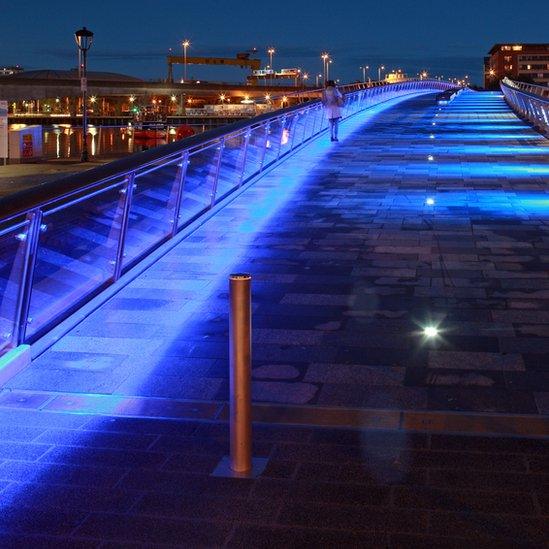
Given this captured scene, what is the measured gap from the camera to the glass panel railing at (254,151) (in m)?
15.2

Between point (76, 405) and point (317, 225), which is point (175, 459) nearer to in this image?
point (76, 405)

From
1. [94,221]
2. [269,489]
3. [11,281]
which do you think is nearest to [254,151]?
[94,221]

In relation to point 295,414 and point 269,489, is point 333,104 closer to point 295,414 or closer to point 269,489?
point 295,414

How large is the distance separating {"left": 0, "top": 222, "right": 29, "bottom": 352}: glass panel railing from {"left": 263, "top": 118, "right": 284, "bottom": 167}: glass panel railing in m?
11.2

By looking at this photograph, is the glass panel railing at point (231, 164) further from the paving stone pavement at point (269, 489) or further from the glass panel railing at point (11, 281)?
the paving stone pavement at point (269, 489)

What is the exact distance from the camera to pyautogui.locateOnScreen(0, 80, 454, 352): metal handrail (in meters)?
6.05

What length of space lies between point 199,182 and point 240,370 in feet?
25.8

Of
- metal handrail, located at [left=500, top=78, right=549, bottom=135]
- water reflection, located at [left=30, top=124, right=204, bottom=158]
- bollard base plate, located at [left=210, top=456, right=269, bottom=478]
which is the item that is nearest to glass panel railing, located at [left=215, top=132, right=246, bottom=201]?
bollard base plate, located at [left=210, top=456, right=269, bottom=478]

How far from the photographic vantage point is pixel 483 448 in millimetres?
4500

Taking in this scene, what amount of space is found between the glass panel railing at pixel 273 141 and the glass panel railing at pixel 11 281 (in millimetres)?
11155

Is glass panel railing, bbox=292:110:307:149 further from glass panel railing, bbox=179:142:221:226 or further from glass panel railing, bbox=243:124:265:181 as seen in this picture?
glass panel railing, bbox=179:142:221:226

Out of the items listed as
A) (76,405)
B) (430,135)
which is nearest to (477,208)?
(76,405)

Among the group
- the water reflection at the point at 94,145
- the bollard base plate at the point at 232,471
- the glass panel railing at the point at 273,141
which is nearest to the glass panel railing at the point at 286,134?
the glass panel railing at the point at 273,141

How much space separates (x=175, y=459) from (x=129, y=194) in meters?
4.29
